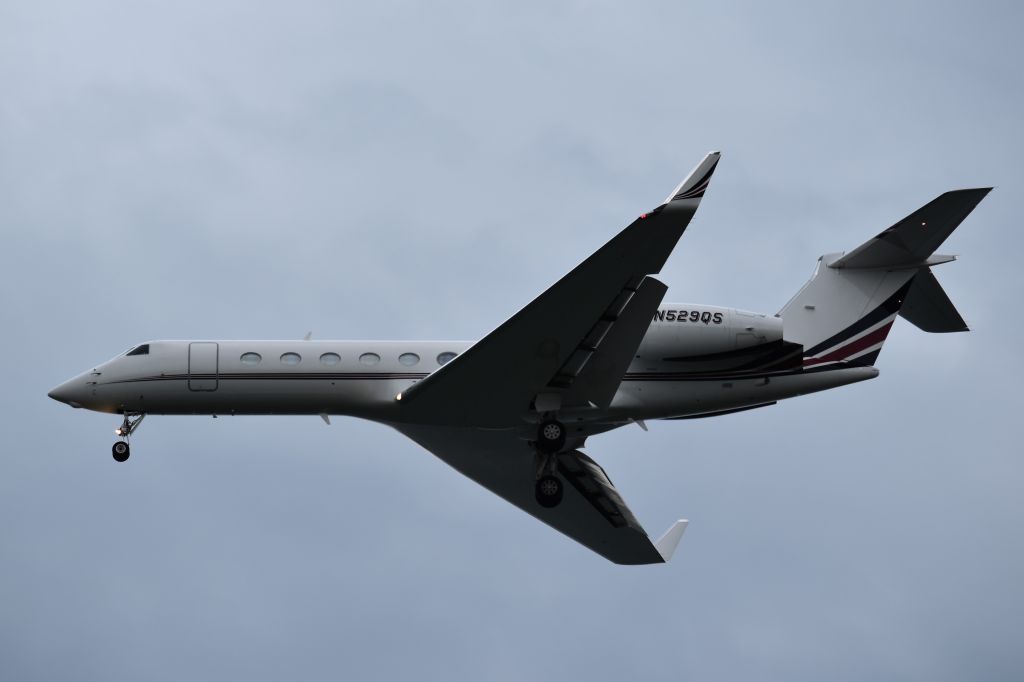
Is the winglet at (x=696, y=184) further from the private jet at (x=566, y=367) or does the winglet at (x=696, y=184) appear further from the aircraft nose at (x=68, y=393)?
the aircraft nose at (x=68, y=393)

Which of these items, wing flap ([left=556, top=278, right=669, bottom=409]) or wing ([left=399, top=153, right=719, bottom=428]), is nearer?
wing ([left=399, top=153, right=719, bottom=428])

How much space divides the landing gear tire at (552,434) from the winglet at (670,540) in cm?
598

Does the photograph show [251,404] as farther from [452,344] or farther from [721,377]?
[721,377]

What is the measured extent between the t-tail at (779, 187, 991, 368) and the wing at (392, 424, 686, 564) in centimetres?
518

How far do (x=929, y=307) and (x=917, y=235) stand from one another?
56.4 inches

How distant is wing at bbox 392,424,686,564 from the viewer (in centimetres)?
2612

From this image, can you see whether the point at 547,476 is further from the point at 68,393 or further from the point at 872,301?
the point at 68,393

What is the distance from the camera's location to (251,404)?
24797 millimetres

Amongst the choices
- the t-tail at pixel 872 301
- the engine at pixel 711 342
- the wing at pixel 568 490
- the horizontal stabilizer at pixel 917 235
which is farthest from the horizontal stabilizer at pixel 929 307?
the wing at pixel 568 490

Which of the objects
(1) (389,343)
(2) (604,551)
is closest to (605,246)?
(1) (389,343)

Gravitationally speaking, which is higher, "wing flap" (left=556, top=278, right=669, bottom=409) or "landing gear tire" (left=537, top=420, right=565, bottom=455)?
"wing flap" (left=556, top=278, right=669, bottom=409)

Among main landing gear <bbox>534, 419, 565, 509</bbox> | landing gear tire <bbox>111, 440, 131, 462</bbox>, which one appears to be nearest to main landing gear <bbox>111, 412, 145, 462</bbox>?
landing gear tire <bbox>111, 440, 131, 462</bbox>

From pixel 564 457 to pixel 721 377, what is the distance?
14.1 feet

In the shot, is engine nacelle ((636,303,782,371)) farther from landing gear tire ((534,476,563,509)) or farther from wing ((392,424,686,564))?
wing ((392,424,686,564))
